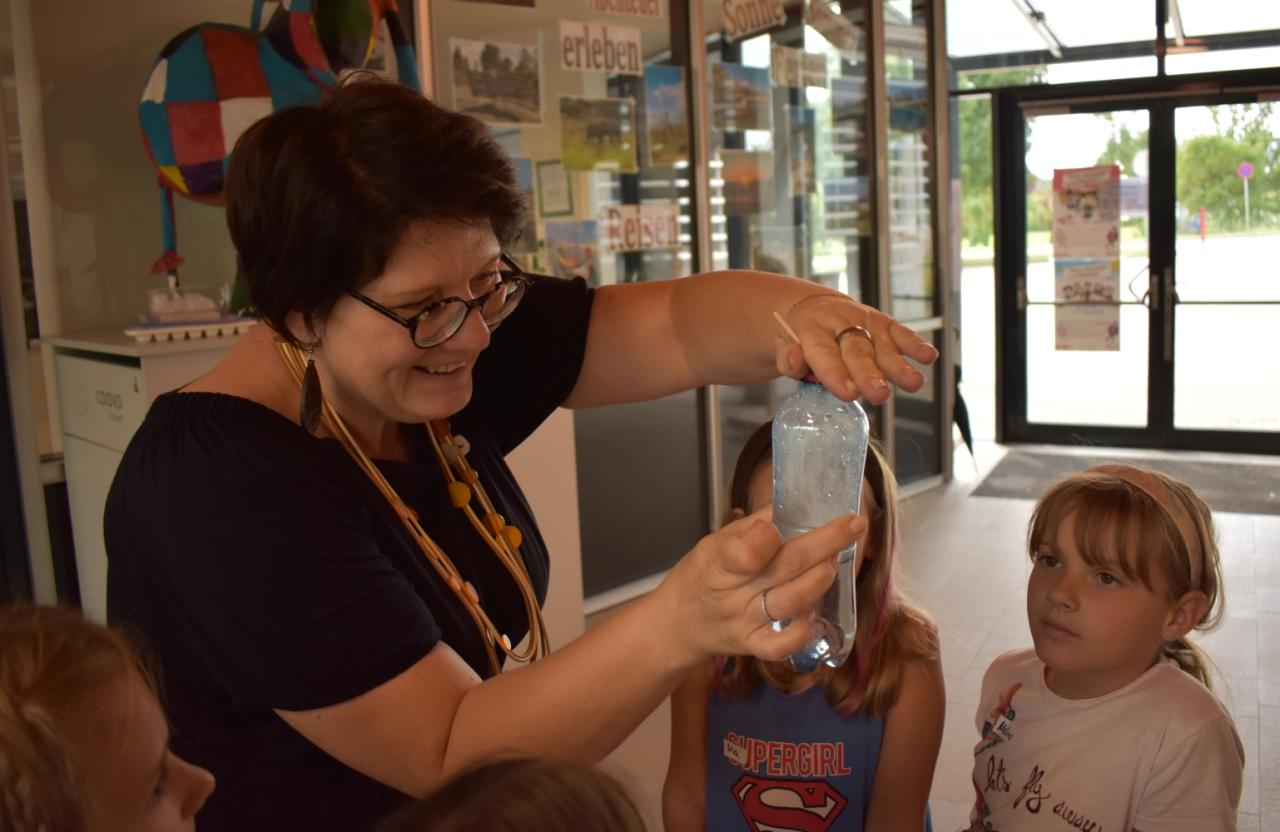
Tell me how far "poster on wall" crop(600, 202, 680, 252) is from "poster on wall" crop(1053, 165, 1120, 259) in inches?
137

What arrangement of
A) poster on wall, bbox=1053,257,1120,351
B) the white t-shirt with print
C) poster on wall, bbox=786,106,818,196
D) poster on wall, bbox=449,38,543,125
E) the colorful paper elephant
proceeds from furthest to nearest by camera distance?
poster on wall, bbox=1053,257,1120,351 → poster on wall, bbox=786,106,818,196 → poster on wall, bbox=449,38,543,125 → the colorful paper elephant → the white t-shirt with print

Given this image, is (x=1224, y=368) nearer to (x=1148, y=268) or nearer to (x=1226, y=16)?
(x=1148, y=268)

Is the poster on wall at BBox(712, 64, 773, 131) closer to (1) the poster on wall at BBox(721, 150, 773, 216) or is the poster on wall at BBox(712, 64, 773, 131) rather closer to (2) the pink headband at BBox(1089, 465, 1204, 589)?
(1) the poster on wall at BBox(721, 150, 773, 216)

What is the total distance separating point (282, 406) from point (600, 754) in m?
0.51

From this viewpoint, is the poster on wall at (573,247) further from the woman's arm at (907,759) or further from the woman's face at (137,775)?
the woman's face at (137,775)

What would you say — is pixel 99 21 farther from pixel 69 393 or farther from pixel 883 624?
pixel 883 624

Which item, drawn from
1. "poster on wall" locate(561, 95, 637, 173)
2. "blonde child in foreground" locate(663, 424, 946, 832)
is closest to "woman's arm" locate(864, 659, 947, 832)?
"blonde child in foreground" locate(663, 424, 946, 832)

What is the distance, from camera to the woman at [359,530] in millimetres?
1084

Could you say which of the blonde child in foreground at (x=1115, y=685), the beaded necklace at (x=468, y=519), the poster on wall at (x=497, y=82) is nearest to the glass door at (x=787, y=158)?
the poster on wall at (x=497, y=82)

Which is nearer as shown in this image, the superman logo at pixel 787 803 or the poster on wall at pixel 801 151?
the superman logo at pixel 787 803

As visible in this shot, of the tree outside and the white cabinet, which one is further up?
the tree outside

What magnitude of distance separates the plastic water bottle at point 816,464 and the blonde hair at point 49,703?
65 centimetres

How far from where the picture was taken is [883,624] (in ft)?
5.72

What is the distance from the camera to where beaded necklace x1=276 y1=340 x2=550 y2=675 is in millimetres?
1306
